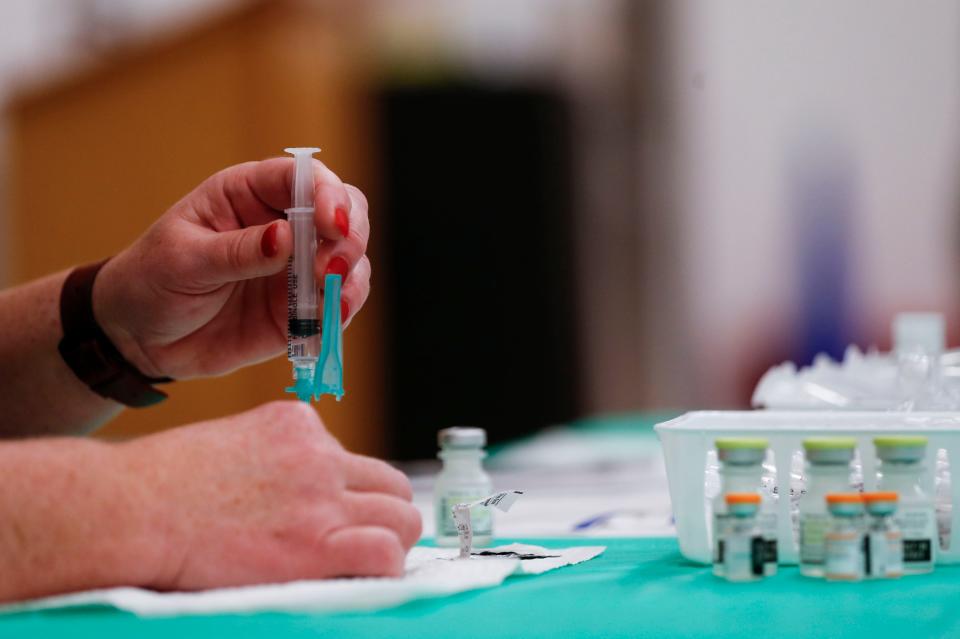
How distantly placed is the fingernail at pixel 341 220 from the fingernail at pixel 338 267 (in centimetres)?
3

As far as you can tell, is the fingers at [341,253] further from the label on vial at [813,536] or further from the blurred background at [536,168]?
the blurred background at [536,168]

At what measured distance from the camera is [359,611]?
69cm

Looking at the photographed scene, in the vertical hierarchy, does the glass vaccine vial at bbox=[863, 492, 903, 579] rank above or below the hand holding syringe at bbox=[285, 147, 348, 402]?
below

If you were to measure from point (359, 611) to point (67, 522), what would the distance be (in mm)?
192

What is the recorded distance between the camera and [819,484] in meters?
0.75

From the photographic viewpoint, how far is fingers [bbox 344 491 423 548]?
2.50ft

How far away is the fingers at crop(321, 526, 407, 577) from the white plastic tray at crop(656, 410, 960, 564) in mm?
223

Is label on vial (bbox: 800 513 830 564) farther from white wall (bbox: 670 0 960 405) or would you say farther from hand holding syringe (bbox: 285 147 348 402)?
white wall (bbox: 670 0 960 405)

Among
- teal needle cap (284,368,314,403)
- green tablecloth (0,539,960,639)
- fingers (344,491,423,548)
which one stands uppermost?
teal needle cap (284,368,314,403)

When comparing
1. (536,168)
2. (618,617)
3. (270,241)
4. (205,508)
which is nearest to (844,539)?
(618,617)

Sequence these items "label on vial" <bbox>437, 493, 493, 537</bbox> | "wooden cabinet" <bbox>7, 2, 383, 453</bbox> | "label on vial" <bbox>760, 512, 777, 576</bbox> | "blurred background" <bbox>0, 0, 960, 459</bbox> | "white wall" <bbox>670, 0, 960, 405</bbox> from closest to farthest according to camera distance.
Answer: "label on vial" <bbox>760, 512, 777, 576</bbox>
"label on vial" <bbox>437, 493, 493, 537</bbox>
"wooden cabinet" <bbox>7, 2, 383, 453</bbox>
"blurred background" <bbox>0, 0, 960, 459</bbox>
"white wall" <bbox>670, 0, 960, 405</bbox>

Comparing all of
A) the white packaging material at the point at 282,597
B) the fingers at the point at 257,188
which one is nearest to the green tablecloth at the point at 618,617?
the white packaging material at the point at 282,597

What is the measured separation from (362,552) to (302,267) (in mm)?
315

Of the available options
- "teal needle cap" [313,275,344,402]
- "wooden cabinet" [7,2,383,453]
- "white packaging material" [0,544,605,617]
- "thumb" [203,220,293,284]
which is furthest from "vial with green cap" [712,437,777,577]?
"wooden cabinet" [7,2,383,453]
